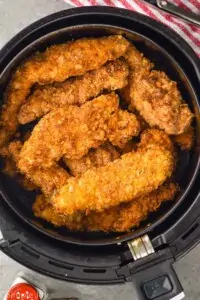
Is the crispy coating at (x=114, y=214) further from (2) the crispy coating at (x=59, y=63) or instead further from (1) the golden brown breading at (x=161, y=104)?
(2) the crispy coating at (x=59, y=63)

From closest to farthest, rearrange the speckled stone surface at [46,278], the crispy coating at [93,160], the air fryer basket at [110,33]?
the air fryer basket at [110,33] < the crispy coating at [93,160] < the speckled stone surface at [46,278]

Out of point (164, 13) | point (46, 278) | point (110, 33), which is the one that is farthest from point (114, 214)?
point (164, 13)

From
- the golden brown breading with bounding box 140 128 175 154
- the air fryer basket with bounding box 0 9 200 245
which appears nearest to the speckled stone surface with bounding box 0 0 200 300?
the air fryer basket with bounding box 0 9 200 245

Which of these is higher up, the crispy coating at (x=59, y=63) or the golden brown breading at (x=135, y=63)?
the crispy coating at (x=59, y=63)

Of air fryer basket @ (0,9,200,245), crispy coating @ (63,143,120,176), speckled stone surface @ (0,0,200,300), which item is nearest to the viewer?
air fryer basket @ (0,9,200,245)

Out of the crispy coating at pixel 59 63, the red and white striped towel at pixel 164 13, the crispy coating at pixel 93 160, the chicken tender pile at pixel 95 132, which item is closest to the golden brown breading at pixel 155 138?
the chicken tender pile at pixel 95 132

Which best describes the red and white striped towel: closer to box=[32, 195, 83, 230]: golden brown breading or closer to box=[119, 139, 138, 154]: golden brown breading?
box=[119, 139, 138, 154]: golden brown breading

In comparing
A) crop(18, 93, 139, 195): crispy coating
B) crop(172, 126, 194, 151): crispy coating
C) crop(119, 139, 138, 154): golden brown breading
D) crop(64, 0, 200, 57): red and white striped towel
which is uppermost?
crop(64, 0, 200, 57): red and white striped towel

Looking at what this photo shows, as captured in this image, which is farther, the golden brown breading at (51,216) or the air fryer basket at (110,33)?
the golden brown breading at (51,216)

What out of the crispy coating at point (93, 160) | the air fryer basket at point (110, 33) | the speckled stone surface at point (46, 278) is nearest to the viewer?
the air fryer basket at point (110, 33)
